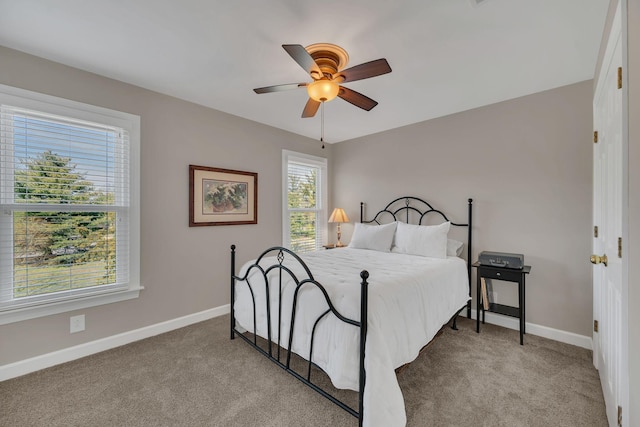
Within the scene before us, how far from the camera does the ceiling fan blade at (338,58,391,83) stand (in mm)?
1697

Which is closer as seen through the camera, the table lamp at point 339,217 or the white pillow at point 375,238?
the white pillow at point 375,238

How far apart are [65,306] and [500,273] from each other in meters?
3.93

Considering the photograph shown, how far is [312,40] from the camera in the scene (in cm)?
193

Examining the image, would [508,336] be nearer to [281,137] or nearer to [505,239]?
[505,239]

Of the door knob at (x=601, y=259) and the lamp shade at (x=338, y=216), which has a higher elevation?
the lamp shade at (x=338, y=216)

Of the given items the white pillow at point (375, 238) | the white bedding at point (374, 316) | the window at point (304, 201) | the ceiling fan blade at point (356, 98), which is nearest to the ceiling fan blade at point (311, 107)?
the ceiling fan blade at point (356, 98)

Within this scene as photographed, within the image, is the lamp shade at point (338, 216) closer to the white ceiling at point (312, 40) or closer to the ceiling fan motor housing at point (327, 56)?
the white ceiling at point (312, 40)

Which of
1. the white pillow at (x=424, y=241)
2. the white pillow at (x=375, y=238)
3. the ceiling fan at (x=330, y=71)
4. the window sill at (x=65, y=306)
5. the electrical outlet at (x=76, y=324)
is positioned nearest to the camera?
the ceiling fan at (x=330, y=71)

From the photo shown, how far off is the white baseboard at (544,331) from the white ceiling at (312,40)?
240 cm

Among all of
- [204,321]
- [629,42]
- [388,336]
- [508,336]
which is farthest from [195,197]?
[508,336]

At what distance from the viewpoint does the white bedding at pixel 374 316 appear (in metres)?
Result: 1.44

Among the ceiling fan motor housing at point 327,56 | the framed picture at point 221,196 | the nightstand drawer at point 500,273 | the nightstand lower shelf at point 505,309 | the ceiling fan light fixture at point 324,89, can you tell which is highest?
the ceiling fan motor housing at point 327,56

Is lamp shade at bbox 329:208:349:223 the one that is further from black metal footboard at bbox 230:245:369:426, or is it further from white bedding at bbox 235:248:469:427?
black metal footboard at bbox 230:245:369:426

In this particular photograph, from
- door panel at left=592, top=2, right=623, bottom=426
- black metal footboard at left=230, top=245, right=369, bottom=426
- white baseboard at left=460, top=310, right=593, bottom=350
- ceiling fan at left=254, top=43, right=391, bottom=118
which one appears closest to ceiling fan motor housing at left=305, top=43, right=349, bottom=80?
ceiling fan at left=254, top=43, right=391, bottom=118
